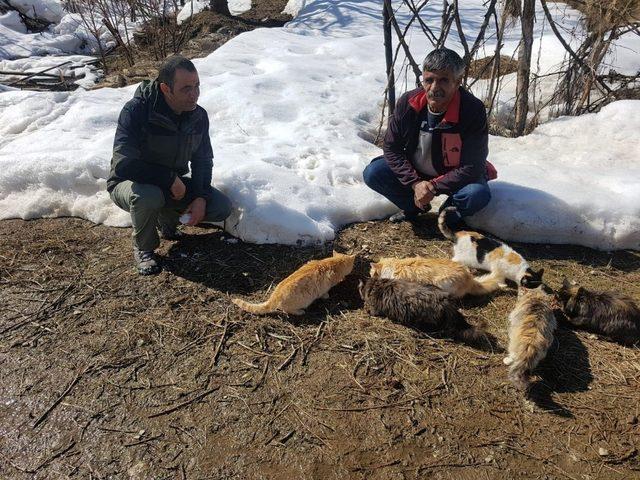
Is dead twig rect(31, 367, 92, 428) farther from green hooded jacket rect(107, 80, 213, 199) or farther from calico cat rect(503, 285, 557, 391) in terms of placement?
calico cat rect(503, 285, 557, 391)

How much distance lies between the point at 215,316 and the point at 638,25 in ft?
19.9

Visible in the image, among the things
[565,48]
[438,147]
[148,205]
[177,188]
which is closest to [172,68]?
[177,188]

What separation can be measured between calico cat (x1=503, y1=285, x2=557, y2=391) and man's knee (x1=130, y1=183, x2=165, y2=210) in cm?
285

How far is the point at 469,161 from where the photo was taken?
418 cm

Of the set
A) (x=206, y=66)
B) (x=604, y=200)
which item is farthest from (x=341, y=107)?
(x=604, y=200)

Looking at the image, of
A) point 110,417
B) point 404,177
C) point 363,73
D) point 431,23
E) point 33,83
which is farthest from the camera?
point 431,23

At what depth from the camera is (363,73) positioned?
26.0ft

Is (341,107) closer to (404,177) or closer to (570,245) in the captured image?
(404,177)

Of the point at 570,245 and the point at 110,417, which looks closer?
the point at 110,417

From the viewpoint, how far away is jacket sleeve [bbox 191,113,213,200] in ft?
14.0

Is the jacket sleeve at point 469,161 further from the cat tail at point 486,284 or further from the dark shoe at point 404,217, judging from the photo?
the cat tail at point 486,284

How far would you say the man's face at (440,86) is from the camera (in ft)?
12.5

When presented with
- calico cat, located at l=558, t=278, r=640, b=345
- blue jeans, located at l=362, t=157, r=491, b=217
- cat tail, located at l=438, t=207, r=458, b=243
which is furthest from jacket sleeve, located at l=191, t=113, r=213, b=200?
calico cat, located at l=558, t=278, r=640, b=345

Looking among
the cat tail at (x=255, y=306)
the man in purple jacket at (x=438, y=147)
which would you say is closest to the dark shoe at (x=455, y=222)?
the man in purple jacket at (x=438, y=147)
